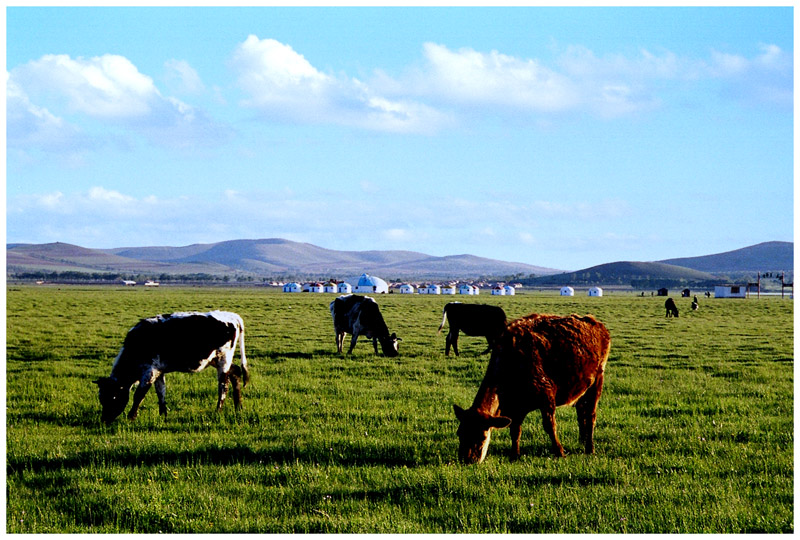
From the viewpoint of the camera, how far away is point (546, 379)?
9375mm

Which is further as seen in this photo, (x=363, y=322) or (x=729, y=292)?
(x=729, y=292)

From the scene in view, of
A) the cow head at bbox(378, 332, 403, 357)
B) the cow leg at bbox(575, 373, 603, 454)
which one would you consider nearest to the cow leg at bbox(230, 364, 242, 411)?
the cow leg at bbox(575, 373, 603, 454)

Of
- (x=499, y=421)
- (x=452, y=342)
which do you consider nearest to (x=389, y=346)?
(x=452, y=342)

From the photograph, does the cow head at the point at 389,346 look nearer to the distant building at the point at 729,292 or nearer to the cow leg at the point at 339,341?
the cow leg at the point at 339,341

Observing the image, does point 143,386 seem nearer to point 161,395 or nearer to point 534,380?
point 161,395

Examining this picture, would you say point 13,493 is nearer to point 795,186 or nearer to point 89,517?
point 89,517

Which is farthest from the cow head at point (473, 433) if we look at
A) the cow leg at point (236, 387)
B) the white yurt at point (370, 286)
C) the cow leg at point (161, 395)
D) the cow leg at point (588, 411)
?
the white yurt at point (370, 286)

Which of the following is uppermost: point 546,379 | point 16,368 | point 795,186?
point 795,186

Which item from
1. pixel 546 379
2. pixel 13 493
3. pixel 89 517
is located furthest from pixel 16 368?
pixel 546 379

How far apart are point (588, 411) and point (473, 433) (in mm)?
2380

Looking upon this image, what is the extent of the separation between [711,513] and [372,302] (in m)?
17.0

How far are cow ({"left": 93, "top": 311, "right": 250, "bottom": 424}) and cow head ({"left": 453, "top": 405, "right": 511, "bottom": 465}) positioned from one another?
6.08 m

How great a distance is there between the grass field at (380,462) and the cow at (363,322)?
478cm

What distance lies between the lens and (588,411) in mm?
10297
